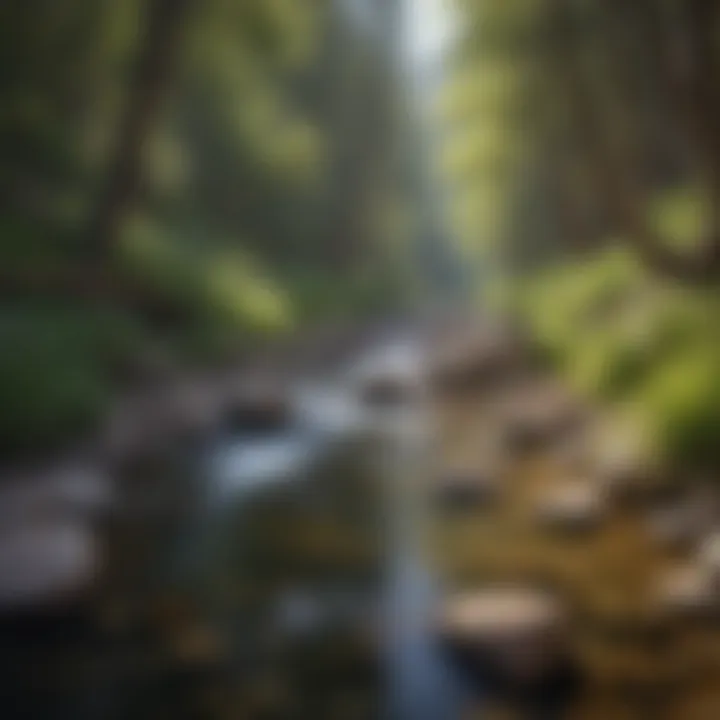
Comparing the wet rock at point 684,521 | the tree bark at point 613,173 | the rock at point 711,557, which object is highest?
the tree bark at point 613,173

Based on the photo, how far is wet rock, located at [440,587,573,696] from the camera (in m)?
1.54

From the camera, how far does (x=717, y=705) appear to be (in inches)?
58.1

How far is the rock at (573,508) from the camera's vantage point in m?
1.89

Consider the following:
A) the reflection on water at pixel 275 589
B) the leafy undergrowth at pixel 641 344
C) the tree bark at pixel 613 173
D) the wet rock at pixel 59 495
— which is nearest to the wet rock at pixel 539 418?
the leafy undergrowth at pixel 641 344

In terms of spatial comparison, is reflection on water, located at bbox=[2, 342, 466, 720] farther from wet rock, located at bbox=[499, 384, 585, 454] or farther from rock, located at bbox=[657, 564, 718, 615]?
rock, located at bbox=[657, 564, 718, 615]

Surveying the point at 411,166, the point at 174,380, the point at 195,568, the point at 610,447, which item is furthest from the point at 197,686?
the point at 411,166

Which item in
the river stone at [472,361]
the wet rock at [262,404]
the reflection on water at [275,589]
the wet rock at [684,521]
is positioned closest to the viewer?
the reflection on water at [275,589]

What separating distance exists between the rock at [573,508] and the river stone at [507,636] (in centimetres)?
29

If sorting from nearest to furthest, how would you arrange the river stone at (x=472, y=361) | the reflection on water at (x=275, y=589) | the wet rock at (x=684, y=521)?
the reflection on water at (x=275, y=589) → the wet rock at (x=684, y=521) → the river stone at (x=472, y=361)

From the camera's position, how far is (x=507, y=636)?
156 cm

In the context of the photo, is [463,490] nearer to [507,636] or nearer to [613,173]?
[507,636]

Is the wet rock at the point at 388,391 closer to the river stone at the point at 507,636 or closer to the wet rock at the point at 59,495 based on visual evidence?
the river stone at the point at 507,636

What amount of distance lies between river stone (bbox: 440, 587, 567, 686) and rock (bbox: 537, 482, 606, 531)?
285 millimetres

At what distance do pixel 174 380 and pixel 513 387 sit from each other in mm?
718
